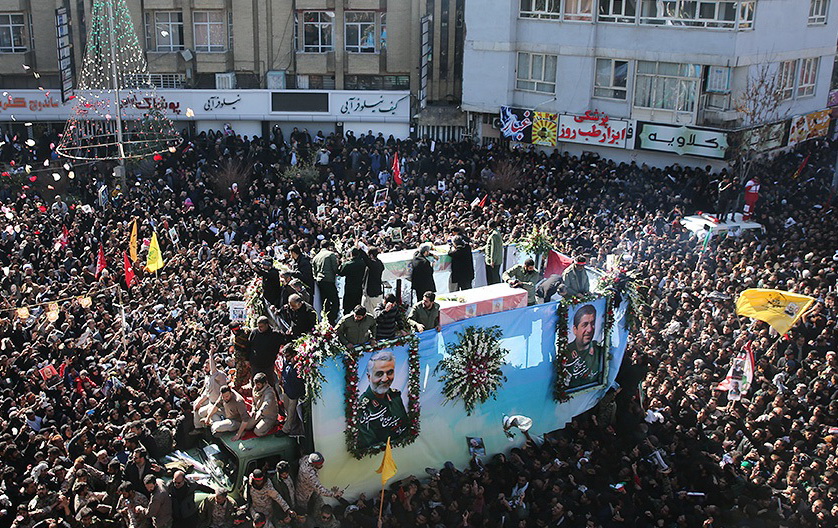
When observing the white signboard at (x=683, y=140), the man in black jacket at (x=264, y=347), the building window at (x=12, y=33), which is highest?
the building window at (x=12, y=33)

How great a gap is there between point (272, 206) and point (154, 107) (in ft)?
34.7

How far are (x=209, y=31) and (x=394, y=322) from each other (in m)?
26.5

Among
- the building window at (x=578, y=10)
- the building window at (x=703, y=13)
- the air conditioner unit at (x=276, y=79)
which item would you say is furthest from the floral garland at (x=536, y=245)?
the air conditioner unit at (x=276, y=79)

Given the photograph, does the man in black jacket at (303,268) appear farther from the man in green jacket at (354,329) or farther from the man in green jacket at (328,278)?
the man in green jacket at (354,329)

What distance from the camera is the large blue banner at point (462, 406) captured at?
459 inches

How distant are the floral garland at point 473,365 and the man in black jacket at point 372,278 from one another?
1.73m

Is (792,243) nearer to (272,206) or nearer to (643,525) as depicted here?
(643,525)

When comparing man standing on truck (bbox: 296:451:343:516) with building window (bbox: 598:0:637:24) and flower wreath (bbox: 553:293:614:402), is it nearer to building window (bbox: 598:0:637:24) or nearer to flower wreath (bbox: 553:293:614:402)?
flower wreath (bbox: 553:293:614:402)

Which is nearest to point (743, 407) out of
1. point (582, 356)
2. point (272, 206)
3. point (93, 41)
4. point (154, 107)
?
point (582, 356)

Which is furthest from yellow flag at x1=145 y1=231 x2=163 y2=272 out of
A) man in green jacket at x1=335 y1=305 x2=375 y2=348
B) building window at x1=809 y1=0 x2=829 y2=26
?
building window at x1=809 y1=0 x2=829 y2=26

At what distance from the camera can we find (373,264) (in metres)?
13.5

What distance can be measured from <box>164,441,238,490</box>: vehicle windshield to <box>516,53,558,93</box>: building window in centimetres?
2280

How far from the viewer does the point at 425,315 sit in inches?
479

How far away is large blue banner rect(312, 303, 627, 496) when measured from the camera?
459 inches
